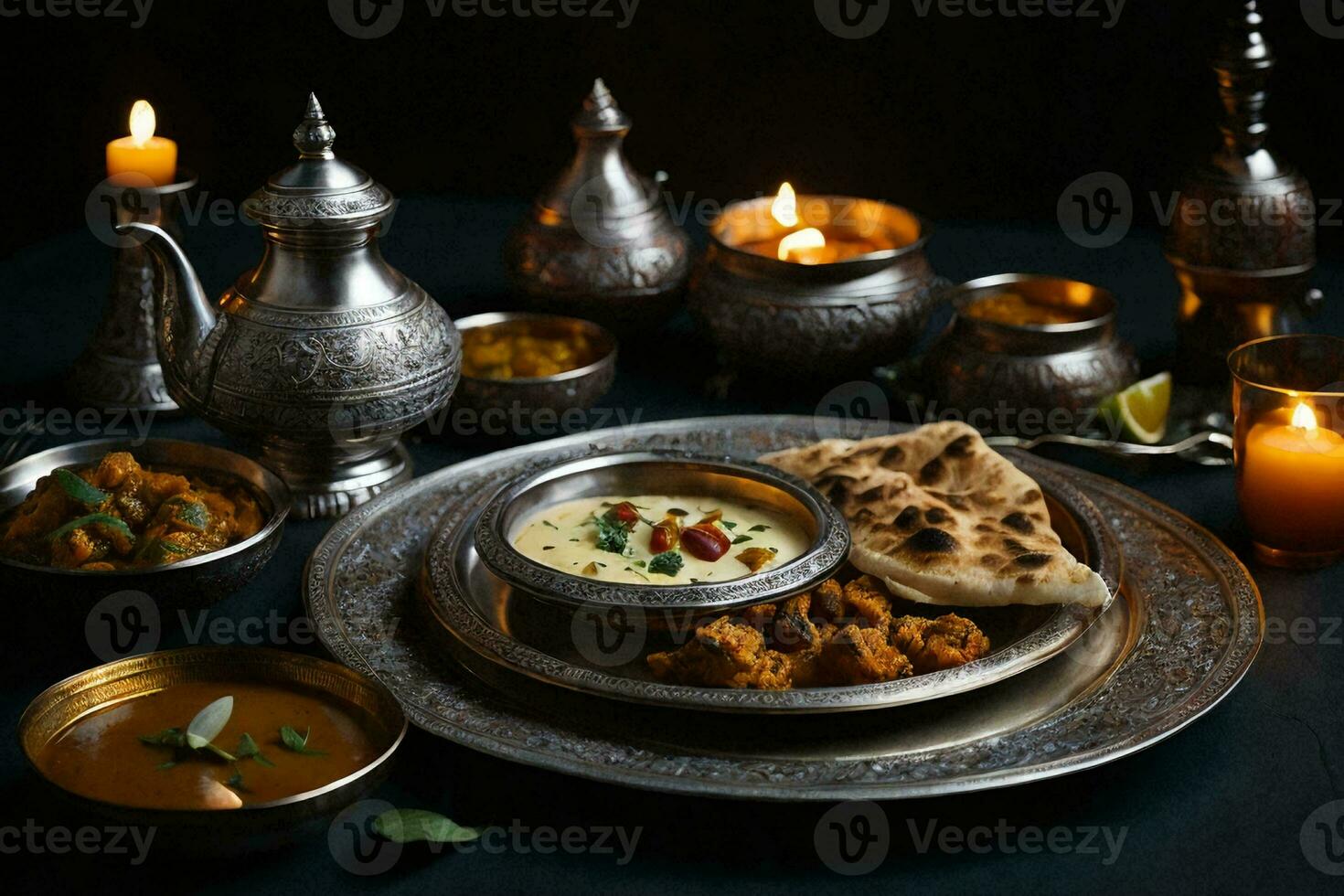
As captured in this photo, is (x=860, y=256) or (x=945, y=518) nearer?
(x=945, y=518)

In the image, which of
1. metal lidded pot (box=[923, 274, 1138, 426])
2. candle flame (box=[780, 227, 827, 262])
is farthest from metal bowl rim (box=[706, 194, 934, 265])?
metal lidded pot (box=[923, 274, 1138, 426])

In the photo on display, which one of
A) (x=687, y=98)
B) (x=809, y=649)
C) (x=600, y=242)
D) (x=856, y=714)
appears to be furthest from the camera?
(x=687, y=98)

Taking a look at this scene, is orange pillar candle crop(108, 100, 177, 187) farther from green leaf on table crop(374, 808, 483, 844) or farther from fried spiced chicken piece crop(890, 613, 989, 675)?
fried spiced chicken piece crop(890, 613, 989, 675)

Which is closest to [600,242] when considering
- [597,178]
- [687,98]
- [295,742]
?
[597,178]

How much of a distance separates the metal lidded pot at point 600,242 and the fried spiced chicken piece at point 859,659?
1731mm

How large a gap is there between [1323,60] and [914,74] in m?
1.28

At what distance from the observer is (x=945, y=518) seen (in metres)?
2.67

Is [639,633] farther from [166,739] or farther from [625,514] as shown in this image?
[166,739]

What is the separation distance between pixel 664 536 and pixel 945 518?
0.51 m

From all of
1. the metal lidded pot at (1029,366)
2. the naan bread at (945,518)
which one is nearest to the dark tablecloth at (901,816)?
the naan bread at (945,518)

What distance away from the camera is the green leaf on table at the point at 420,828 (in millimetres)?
2039

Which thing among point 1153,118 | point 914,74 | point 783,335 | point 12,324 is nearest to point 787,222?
point 783,335

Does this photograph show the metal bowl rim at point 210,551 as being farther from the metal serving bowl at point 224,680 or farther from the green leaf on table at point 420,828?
the green leaf on table at point 420,828

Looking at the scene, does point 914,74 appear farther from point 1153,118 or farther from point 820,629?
point 820,629
